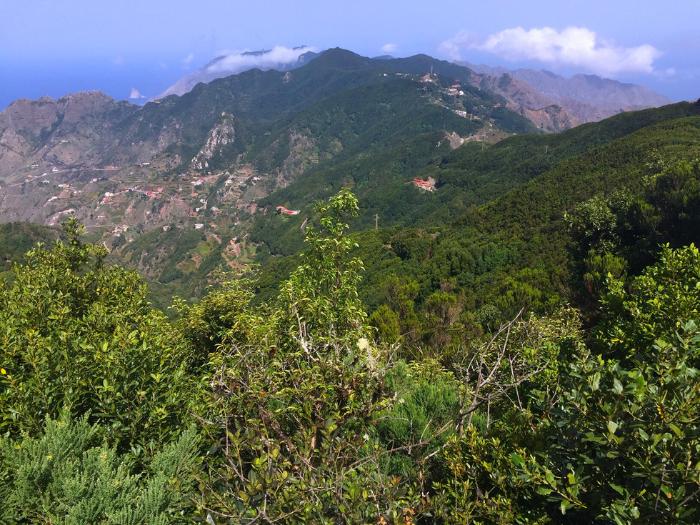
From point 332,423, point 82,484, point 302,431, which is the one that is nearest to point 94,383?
point 82,484

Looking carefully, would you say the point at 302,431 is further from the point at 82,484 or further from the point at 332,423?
the point at 82,484

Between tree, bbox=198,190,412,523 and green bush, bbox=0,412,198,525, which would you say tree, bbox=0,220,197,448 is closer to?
green bush, bbox=0,412,198,525

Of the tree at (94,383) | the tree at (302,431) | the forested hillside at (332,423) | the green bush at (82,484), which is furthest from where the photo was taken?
the tree at (94,383)

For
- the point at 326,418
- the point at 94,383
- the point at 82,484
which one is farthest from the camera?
the point at 94,383

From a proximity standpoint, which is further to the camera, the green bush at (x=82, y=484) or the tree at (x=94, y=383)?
the tree at (x=94, y=383)

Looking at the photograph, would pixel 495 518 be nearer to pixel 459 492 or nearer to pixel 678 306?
pixel 459 492

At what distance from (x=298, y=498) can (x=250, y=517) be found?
0.50 metres

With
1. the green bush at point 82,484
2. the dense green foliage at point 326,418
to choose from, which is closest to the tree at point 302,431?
the dense green foliage at point 326,418

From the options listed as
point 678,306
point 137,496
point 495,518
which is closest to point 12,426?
point 137,496

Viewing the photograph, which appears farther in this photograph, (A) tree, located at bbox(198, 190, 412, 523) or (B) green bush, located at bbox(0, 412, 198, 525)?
(B) green bush, located at bbox(0, 412, 198, 525)

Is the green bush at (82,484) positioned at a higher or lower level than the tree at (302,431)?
lower

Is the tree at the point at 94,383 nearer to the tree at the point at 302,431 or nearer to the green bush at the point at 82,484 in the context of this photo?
the green bush at the point at 82,484

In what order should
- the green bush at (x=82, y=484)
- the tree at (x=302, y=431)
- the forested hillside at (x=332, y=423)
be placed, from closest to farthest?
the forested hillside at (x=332, y=423) < the tree at (x=302, y=431) < the green bush at (x=82, y=484)

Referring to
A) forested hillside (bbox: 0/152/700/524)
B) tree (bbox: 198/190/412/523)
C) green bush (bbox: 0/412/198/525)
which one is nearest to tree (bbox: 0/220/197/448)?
forested hillside (bbox: 0/152/700/524)
